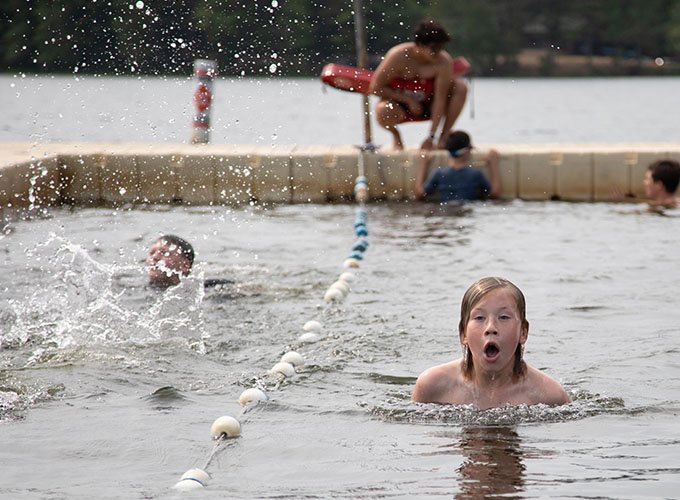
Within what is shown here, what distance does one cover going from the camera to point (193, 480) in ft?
13.7

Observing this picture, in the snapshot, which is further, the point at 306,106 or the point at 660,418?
the point at 306,106

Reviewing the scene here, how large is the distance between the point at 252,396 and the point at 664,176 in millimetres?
7729

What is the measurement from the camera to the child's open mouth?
4.95 m

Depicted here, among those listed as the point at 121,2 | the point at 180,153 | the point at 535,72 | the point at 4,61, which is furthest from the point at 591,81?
the point at 180,153

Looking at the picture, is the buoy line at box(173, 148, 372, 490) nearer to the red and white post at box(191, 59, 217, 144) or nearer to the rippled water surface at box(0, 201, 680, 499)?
the rippled water surface at box(0, 201, 680, 499)

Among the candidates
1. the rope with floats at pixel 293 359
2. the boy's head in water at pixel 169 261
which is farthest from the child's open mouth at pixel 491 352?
the boy's head in water at pixel 169 261

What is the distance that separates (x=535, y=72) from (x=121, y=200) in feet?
184

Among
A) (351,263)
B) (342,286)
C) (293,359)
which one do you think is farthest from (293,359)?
(351,263)

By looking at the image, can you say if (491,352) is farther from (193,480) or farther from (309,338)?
(309,338)

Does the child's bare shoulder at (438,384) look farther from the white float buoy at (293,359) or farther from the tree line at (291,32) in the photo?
the tree line at (291,32)

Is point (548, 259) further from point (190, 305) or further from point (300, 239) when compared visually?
point (190, 305)

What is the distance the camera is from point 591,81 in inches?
2746

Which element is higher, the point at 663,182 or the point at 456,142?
the point at 456,142

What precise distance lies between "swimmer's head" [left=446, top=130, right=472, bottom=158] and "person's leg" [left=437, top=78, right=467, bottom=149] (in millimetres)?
594
